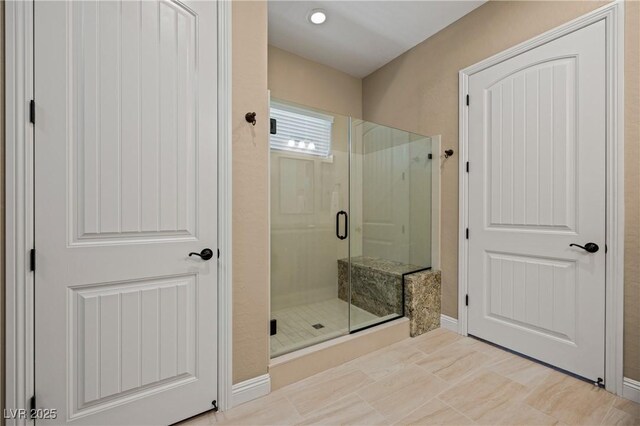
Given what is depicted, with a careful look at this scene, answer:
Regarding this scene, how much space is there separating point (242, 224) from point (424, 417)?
1.46 metres

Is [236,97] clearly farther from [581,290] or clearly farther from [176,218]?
[581,290]

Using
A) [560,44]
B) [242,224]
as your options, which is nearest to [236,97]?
[242,224]

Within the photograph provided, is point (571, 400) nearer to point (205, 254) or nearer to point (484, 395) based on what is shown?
point (484, 395)

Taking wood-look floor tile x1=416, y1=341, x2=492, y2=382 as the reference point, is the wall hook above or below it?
above

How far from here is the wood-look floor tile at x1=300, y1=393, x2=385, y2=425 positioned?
151 centimetres

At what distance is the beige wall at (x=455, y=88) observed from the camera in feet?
5.47

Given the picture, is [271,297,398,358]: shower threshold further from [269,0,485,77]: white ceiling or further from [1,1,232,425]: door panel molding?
[269,0,485,77]: white ceiling

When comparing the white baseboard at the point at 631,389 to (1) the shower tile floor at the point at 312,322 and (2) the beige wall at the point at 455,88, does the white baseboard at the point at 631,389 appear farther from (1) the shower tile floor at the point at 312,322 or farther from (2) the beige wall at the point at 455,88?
(1) the shower tile floor at the point at 312,322

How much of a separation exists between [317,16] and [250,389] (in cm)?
294

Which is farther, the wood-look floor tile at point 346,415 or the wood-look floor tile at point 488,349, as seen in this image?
the wood-look floor tile at point 488,349

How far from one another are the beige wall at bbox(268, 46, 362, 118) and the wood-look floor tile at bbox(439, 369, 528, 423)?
2.91 m

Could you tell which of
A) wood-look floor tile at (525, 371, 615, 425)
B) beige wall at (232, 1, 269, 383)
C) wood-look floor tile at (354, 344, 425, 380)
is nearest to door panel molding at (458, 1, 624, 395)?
wood-look floor tile at (525, 371, 615, 425)

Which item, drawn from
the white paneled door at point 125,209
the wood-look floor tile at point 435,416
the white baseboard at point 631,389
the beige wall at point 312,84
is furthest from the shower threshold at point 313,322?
the beige wall at point 312,84

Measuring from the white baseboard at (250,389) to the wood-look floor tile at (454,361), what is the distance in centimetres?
110
